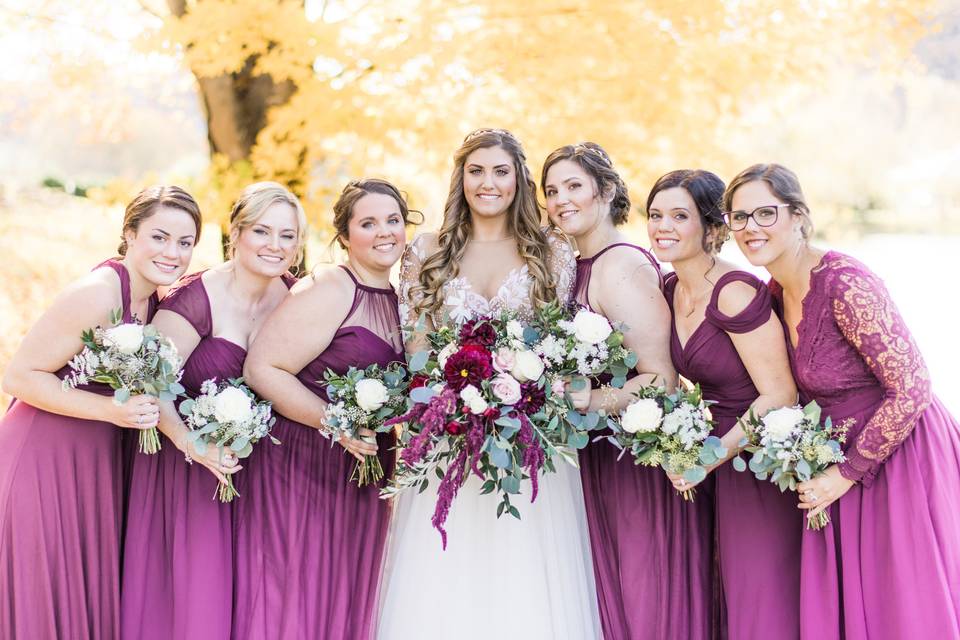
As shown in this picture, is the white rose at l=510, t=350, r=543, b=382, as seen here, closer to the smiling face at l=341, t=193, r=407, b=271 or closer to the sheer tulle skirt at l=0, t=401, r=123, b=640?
the smiling face at l=341, t=193, r=407, b=271

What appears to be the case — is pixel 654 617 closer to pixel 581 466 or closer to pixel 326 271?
pixel 581 466

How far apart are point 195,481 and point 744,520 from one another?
2509 mm

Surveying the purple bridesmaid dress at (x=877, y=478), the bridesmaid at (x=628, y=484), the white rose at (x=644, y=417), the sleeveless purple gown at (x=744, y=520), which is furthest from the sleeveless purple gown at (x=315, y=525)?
the purple bridesmaid dress at (x=877, y=478)

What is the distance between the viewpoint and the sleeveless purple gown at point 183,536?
164 inches

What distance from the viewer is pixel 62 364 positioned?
13.1 feet

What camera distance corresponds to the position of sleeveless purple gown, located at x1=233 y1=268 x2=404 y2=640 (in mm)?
4250

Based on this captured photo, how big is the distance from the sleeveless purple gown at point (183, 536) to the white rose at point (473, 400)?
1.28m

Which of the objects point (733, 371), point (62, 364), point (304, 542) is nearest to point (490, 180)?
point (733, 371)

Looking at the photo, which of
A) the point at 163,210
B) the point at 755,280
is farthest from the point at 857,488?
the point at 163,210

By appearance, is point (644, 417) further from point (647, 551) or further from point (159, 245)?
point (159, 245)

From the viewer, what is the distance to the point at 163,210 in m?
4.24

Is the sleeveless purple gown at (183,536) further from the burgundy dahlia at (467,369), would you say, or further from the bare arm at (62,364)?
the burgundy dahlia at (467,369)

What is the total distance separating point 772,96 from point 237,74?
427 cm

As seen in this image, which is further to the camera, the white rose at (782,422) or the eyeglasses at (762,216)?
the eyeglasses at (762,216)
